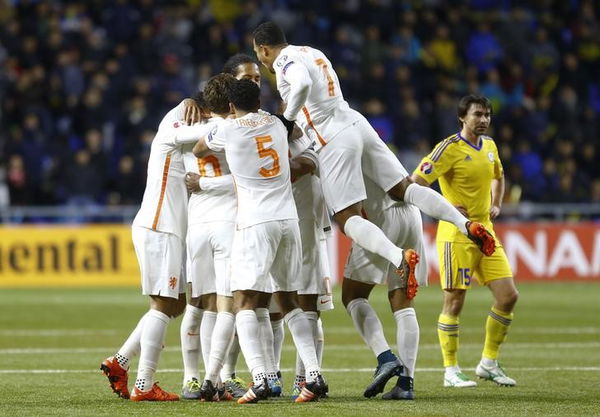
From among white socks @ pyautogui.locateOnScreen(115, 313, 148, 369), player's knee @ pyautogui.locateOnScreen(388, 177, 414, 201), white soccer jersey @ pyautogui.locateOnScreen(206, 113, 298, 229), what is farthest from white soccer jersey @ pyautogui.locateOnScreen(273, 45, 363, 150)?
white socks @ pyautogui.locateOnScreen(115, 313, 148, 369)

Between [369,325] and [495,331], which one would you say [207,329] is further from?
[495,331]

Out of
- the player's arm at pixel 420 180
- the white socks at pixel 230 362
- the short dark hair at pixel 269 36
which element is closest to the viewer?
the short dark hair at pixel 269 36

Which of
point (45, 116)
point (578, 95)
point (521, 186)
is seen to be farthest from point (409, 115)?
point (45, 116)

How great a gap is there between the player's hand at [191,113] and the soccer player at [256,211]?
478 mm

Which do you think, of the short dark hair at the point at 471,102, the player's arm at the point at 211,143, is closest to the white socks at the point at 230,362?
the player's arm at the point at 211,143

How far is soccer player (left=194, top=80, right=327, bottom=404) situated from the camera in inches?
332

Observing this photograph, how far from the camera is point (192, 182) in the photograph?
8961 mm

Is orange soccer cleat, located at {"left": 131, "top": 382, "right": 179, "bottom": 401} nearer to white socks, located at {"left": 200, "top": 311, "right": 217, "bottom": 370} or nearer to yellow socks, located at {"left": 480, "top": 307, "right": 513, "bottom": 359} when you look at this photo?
white socks, located at {"left": 200, "top": 311, "right": 217, "bottom": 370}

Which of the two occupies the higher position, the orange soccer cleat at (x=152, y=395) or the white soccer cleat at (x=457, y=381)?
the orange soccer cleat at (x=152, y=395)

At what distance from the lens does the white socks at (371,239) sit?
845 cm

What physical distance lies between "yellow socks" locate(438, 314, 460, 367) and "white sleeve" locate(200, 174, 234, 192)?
95.4 inches

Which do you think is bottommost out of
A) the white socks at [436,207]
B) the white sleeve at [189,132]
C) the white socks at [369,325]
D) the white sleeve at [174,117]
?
the white socks at [369,325]

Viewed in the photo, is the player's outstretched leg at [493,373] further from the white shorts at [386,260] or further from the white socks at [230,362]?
the white socks at [230,362]

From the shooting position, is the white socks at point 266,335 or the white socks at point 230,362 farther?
the white socks at point 230,362
